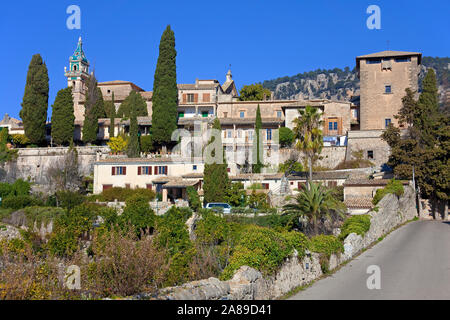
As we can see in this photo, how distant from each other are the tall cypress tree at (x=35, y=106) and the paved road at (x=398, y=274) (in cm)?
5107

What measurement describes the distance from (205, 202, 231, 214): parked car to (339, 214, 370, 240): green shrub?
14676 mm

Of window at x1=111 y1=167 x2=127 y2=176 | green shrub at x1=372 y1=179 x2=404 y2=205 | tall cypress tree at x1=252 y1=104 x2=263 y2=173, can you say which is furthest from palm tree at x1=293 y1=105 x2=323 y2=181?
window at x1=111 y1=167 x2=127 y2=176

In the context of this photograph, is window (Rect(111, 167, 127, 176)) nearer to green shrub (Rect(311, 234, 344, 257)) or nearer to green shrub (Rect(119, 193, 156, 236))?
green shrub (Rect(119, 193, 156, 236))

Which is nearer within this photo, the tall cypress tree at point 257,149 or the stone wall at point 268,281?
the stone wall at point 268,281

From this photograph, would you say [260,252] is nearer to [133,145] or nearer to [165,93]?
[133,145]

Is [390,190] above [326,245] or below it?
above

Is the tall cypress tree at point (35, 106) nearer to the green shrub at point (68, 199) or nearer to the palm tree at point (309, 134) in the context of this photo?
the green shrub at point (68, 199)

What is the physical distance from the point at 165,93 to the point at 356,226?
4059cm

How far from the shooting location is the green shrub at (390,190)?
3516cm

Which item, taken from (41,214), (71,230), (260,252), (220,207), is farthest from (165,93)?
(260,252)

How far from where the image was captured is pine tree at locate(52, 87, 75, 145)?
62.6 metres

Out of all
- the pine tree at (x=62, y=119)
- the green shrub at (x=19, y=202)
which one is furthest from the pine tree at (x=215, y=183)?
the pine tree at (x=62, y=119)

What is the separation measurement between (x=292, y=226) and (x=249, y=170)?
80.6ft

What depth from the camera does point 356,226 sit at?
2417cm
